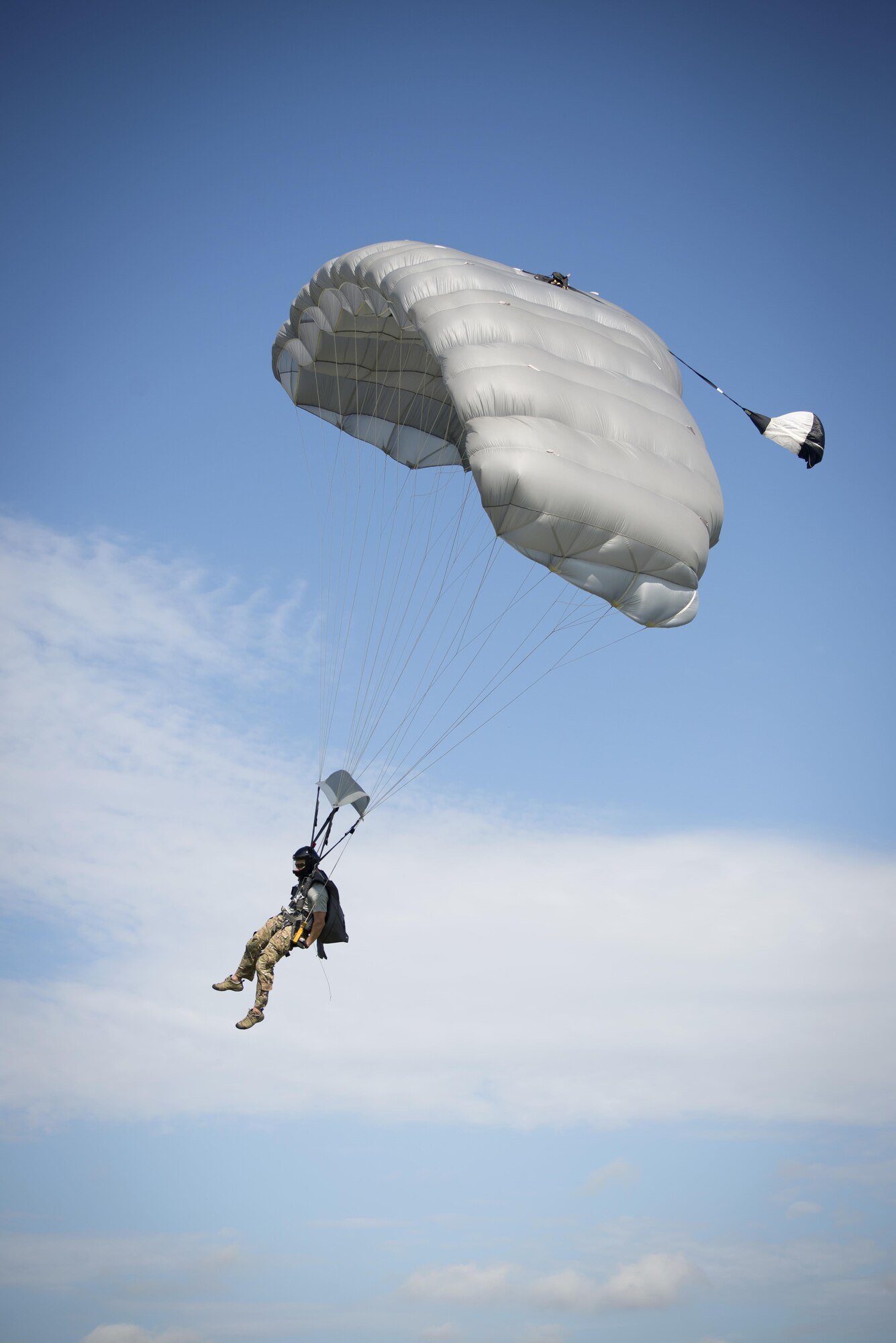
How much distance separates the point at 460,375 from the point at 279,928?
5417mm

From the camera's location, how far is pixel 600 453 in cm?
1304

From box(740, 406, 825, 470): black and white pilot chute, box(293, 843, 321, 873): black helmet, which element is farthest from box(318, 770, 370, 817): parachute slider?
box(740, 406, 825, 470): black and white pilot chute

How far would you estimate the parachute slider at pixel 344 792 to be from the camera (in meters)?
13.4

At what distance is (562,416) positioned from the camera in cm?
1312

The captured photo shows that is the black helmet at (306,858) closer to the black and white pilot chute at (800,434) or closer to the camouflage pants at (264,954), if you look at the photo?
the camouflage pants at (264,954)

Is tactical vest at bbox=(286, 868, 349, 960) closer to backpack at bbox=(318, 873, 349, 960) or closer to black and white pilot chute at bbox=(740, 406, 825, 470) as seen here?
backpack at bbox=(318, 873, 349, 960)

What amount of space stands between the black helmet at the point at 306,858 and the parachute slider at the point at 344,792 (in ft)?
1.61

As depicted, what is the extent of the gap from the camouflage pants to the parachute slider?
1.22 m

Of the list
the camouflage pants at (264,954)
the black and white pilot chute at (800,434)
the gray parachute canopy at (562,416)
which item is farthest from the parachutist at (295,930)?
the black and white pilot chute at (800,434)

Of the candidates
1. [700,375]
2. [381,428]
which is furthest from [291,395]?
[700,375]

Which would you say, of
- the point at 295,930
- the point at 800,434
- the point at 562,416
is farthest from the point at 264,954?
the point at 800,434

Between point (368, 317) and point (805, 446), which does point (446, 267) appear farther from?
point (805, 446)

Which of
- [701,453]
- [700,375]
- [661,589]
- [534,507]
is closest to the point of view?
[534,507]

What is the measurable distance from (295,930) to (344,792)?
1.38m
